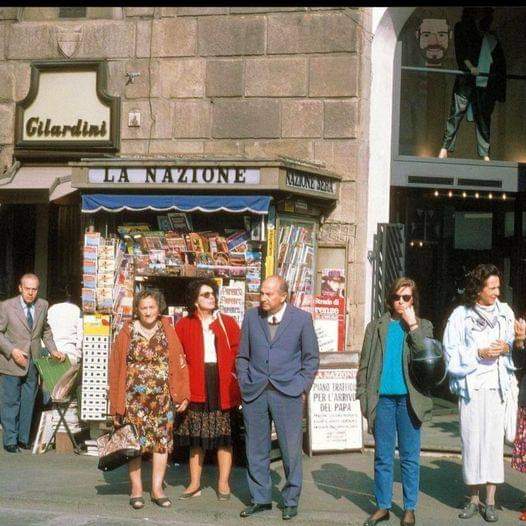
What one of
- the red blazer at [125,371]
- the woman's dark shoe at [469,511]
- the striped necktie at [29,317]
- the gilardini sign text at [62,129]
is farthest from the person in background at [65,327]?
the woman's dark shoe at [469,511]

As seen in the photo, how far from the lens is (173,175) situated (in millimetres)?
10664

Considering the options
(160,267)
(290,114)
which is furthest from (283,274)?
(290,114)

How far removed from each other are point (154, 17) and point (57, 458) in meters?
5.20

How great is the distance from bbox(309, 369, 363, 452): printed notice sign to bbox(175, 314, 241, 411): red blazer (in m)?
1.88

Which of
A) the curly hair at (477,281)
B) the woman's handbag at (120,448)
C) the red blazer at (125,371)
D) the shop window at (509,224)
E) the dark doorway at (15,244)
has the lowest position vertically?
the woman's handbag at (120,448)

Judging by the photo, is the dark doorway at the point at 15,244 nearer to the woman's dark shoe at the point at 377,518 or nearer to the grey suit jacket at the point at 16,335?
the grey suit jacket at the point at 16,335

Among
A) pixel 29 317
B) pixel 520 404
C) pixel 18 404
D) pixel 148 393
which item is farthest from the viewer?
pixel 29 317

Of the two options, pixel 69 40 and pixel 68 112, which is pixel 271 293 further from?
pixel 69 40

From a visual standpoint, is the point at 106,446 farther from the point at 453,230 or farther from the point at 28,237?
the point at 453,230

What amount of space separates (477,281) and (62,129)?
6.21 metres

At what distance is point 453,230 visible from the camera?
1394cm

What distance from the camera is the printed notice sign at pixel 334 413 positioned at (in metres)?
10.9

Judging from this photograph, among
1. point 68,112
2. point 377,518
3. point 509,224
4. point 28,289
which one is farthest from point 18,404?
point 509,224

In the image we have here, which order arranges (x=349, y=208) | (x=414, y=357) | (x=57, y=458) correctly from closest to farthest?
(x=414, y=357) → (x=57, y=458) → (x=349, y=208)
